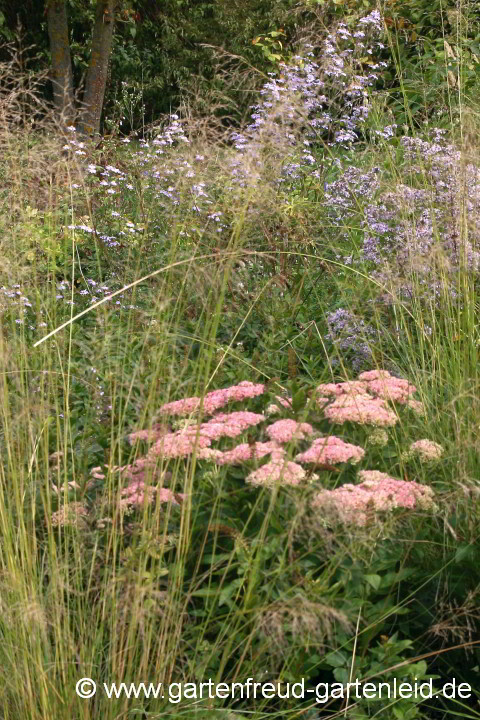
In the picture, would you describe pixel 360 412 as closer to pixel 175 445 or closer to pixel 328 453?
pixel 328 453

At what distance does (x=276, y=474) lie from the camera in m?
2.21

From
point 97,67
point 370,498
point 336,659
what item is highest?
point 97,67

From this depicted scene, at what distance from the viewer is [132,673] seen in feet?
6.92

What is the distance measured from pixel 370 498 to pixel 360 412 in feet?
1.22

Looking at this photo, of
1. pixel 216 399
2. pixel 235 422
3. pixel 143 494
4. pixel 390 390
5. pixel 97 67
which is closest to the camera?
pixel 143 494

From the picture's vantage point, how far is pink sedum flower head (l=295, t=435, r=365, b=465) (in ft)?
7.51

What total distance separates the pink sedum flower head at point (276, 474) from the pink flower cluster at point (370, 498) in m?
0.09

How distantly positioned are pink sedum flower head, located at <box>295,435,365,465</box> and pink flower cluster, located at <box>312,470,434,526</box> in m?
0.06

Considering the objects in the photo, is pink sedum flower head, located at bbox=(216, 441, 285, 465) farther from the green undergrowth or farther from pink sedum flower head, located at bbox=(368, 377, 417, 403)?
pink sedum flower head, located at bbox=(368, 377, 417, 403)

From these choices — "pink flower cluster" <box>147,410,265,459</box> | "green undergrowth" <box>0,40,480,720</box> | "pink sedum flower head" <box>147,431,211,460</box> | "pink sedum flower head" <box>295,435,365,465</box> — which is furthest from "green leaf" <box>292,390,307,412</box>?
"pink sedum flower head" <box>147,431,211,460</box>

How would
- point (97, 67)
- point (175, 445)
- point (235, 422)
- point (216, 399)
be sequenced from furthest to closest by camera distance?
point (97, 67) → point (216, 399) → point (235, 422) → point (175, 445)

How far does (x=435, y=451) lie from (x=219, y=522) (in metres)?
0.62

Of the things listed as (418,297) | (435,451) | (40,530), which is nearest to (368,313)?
(418,297)

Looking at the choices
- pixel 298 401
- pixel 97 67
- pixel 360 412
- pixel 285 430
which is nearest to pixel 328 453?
pixel 285 430
